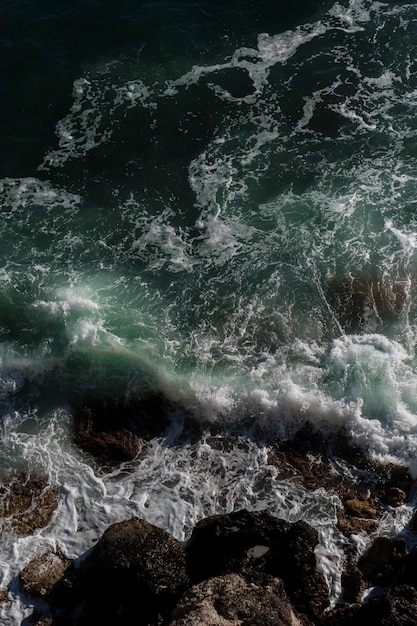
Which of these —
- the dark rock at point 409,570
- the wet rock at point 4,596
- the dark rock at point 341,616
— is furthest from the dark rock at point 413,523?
the wet rock at point 4,596

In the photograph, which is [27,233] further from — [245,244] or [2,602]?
[2,602]

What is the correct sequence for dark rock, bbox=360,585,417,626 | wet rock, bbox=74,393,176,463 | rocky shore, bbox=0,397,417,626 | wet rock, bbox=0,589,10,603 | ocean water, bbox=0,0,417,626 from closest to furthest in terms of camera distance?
dark rock, bbox=360,585,417,626, rocky shore, bbox=0,397,417,626, wet rock, bbox=0,589,10,603, ocean water, bbox=0,0,417,626, wet rock, bbox=74,393,176,463

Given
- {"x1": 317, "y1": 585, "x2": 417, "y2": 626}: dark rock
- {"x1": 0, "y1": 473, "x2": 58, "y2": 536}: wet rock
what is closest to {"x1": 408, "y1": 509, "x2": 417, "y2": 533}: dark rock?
{"x1": 317, "y1": 585, "x2": 417, "y2": 626}: dark rock

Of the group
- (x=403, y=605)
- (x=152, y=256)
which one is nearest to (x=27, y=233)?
(x=152, y=256)

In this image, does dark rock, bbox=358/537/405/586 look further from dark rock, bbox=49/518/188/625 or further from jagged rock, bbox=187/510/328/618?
dark rock, bbox=49/518/188/625

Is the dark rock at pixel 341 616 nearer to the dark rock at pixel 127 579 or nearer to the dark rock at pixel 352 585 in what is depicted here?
the dark rock at pixel 352 585

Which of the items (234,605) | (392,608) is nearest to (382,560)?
(392,608)
